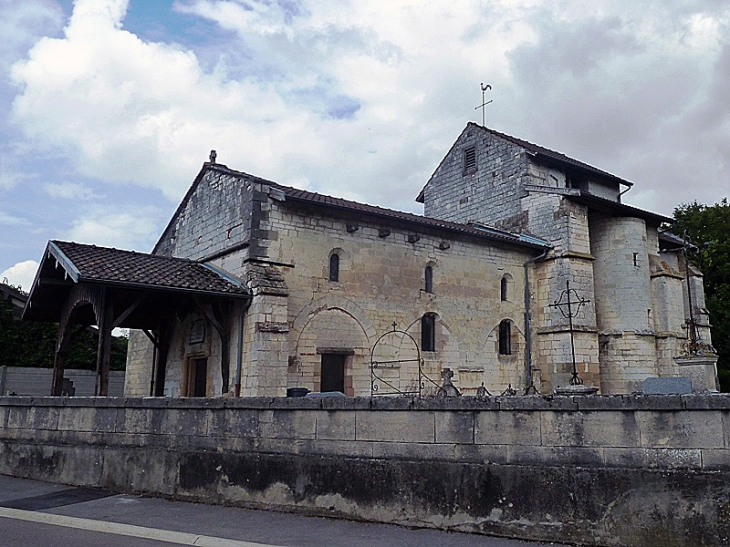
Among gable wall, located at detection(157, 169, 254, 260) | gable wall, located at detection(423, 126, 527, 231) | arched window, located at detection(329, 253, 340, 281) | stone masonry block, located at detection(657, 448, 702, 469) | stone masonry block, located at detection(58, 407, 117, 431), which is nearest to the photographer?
stone masonry block, located at detection(657, 448, 702, 469)

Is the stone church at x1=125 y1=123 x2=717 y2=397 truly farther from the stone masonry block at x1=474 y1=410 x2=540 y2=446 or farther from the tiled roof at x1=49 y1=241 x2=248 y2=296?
the stone masonry block at x1=474 y1=410 x2=540 y2=446

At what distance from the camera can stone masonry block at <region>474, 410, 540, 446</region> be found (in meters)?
6.76

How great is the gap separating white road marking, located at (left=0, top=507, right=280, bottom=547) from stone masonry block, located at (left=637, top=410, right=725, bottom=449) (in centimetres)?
401

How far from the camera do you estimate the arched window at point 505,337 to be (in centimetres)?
2012

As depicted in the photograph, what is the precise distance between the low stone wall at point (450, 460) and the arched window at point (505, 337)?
13.1 meters

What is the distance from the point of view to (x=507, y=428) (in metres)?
6.90

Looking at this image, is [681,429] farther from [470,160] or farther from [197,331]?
[470,160]

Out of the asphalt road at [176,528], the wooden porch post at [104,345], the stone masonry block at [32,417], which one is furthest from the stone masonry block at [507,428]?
the wooden porch post at [104,345]

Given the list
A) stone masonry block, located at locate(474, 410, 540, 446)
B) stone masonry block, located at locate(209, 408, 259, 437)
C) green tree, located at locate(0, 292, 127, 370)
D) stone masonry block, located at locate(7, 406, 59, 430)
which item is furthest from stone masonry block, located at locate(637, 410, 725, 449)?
green tree, located at locate(0, 292, 127, 370)

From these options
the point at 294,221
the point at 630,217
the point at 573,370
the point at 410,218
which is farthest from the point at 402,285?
the point at 630,217

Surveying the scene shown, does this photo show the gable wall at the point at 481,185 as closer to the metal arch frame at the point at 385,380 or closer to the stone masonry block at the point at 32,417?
the metal arch frame at the point at 385,380

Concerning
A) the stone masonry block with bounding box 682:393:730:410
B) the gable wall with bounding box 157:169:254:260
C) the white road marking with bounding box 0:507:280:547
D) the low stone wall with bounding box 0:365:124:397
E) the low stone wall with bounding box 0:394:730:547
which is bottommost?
the white road marking with bounding box 0:507:280:547

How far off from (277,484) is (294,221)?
30.1 feet

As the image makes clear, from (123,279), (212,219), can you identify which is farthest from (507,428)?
(212,219)
